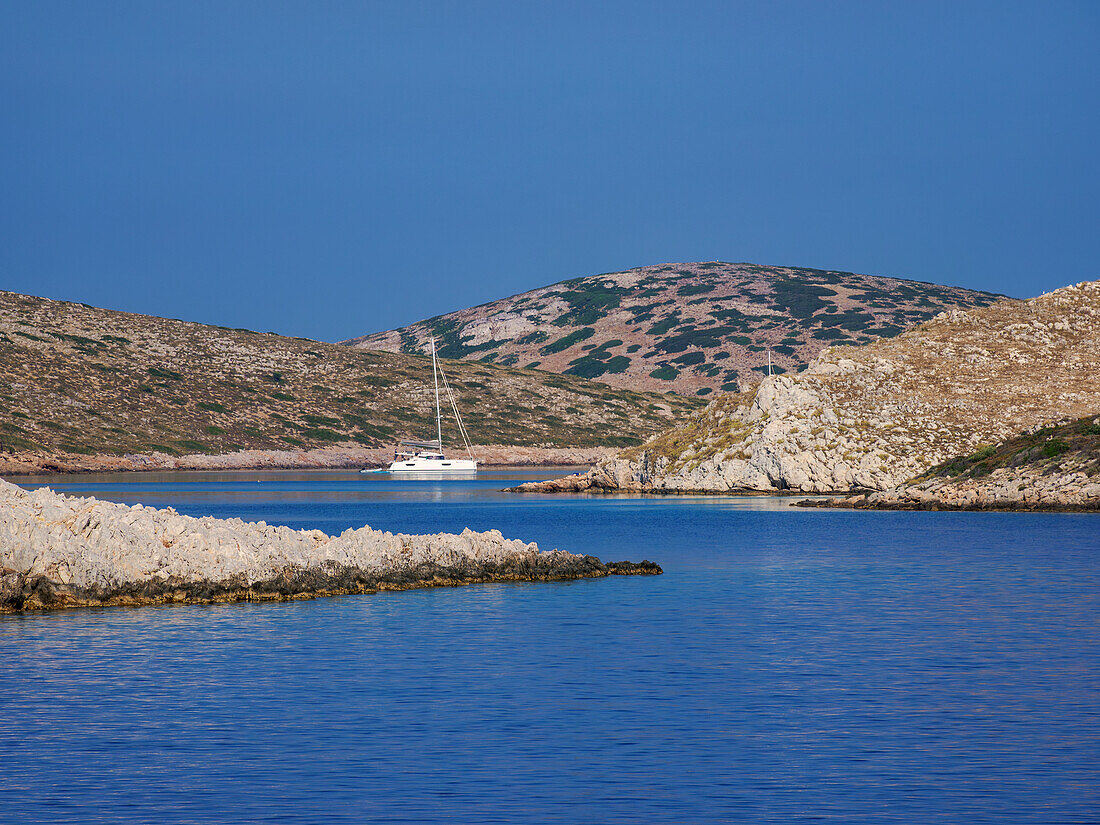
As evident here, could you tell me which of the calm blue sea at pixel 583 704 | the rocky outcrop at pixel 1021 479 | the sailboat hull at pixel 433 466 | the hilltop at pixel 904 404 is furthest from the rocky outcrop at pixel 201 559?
the sailboat hull at pixel 433 466

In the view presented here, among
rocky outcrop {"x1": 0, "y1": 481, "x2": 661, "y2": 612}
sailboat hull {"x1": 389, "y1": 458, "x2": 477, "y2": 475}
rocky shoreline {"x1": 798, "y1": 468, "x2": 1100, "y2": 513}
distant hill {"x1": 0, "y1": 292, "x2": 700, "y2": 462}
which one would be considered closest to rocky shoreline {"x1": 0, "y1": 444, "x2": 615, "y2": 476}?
distant hill {"x1": 0, "y1": 292, "x2": 700, "y2": 462}

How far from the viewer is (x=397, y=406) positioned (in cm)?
17988

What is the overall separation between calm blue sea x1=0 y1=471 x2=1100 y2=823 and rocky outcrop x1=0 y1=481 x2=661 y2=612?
1203 millimetres

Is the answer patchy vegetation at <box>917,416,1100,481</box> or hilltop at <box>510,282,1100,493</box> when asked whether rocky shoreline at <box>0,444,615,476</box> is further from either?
patchy vegetation at <box>917,416,1100,481</box>

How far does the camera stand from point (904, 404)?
80.9 m

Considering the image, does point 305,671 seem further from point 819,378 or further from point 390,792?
point 819,378

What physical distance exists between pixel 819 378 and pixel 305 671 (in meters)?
66.4

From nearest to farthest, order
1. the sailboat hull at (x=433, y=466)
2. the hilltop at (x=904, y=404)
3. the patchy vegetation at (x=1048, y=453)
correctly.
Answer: the patchy vegetation at (x=1048, y=453), the hilltop at (x=904, y=404), the sailboat hull at (x=433, y=466)

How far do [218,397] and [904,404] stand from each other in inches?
4135

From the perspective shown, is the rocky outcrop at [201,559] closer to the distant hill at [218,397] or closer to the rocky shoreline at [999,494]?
the rocky shoreline at [999,494]

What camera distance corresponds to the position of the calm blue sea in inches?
536

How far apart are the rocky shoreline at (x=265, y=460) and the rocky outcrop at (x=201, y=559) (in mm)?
78629

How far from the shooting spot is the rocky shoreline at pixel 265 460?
122 meters

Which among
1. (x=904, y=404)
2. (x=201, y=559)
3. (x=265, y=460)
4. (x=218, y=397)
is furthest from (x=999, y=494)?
(x=218, y=397)
